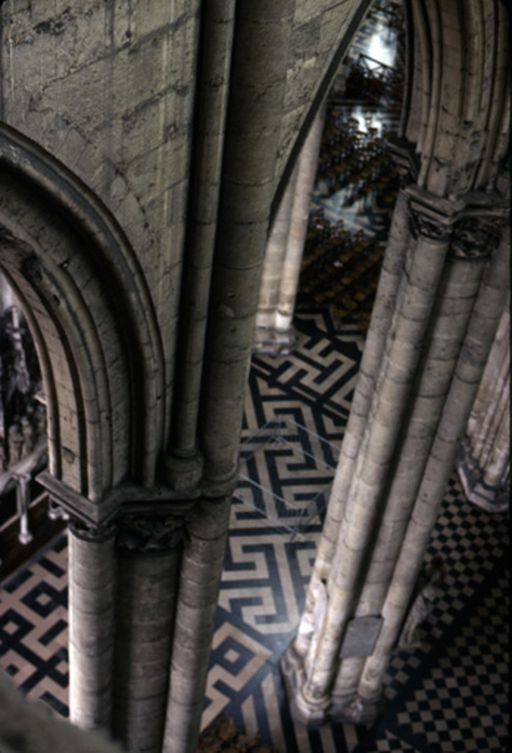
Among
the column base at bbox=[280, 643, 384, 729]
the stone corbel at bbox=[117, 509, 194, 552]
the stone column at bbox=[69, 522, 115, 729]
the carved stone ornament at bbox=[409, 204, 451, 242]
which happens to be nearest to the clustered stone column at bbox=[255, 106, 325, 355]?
the column base at bbox=[280, 643, 384, 729]

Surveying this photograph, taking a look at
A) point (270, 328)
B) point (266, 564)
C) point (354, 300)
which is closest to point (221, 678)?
point (266, 564)

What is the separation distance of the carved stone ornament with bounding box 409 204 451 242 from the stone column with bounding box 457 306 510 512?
553cm

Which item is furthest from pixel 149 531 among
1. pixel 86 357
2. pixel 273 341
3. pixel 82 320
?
pixel 273 341

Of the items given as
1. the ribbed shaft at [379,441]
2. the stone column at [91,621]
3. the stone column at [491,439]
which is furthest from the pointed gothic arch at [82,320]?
the stone column at [491,439]

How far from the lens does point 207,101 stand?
4.02 metres

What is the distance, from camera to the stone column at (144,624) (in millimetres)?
5445

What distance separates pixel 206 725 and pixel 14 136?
7.73 m

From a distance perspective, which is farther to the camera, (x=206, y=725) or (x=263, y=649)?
(x=263, y=649)

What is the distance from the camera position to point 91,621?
18.5 ft

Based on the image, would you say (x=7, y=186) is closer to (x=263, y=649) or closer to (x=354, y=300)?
(x=263, y=649)

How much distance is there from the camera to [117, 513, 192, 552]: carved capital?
5328 millimetres

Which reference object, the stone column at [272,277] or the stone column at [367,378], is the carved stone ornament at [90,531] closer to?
the stone column at [367,378]

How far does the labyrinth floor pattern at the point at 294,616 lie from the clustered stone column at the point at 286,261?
1070mm

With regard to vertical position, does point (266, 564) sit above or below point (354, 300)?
below
